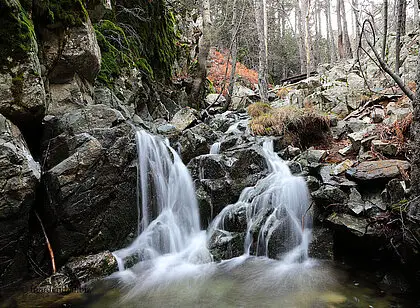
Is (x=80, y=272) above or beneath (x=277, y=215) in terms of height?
Result: beneath

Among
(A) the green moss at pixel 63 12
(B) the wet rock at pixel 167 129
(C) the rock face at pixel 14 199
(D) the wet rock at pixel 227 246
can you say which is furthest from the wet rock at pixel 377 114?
(C) the rock face at pixel 14 199

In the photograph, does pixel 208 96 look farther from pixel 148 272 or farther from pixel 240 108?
pixel 148 272

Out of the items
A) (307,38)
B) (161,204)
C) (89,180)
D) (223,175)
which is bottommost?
(161,204)

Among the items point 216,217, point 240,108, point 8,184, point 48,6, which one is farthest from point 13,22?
point 240,108

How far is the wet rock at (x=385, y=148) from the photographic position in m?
5.62

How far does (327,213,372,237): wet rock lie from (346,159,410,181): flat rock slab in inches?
31.6

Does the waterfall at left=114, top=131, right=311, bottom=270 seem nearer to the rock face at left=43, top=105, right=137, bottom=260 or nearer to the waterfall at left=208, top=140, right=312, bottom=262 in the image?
the waterfall at left=208, top=140, right=312, bottom=262

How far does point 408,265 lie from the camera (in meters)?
4.05

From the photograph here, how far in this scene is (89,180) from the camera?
519cm

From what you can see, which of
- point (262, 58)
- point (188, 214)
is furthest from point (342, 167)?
point (262, 58)

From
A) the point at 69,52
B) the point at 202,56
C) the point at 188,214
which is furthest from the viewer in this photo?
the point at 202,56

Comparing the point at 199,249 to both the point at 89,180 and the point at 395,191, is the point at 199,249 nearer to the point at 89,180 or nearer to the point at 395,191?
the point at 89,180

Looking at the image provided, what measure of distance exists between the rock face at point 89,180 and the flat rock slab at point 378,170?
4317mm

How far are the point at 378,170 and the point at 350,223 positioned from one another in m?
1.16
